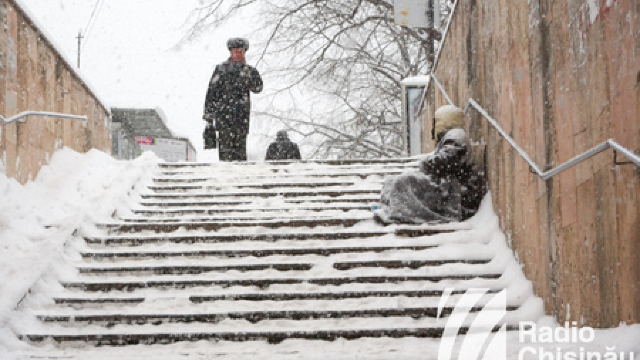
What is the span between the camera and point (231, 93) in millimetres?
6918

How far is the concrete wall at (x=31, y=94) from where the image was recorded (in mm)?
4598

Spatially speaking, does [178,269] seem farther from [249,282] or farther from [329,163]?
[329,163]

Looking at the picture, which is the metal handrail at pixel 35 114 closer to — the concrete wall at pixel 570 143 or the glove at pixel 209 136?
the glove at pixel 209 136

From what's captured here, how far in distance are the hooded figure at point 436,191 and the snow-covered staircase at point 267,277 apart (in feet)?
0.40

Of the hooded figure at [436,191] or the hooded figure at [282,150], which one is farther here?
the hooded figure at [282,150]

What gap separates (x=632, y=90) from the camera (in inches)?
90.0

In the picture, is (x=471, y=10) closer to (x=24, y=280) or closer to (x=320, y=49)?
(x=24, y=280)

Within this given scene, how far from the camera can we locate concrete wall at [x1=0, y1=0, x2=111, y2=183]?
4.60 meters

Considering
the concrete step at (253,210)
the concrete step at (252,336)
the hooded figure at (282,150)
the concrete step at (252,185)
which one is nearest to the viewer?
the concrete step at (252,336)

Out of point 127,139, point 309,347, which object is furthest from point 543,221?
point 127,139

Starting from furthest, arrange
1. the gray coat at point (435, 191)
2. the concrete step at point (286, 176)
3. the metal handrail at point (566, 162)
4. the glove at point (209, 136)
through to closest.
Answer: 1. the glove at point (209, 136)
2. the concrete step at point (286, 176)
3. the gray coat at point (435, 191)
4. the metal handrail at point (566, 162)

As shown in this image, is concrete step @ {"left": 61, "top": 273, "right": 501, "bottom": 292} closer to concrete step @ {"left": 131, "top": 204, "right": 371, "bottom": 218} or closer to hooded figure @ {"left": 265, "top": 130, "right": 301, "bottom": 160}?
concrete step @ {"left": 131, "top": 204, "right": 371, "bottom": 218}

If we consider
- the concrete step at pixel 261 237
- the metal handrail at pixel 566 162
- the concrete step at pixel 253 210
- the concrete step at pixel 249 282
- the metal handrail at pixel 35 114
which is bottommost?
the concrete step at pixel 249 282

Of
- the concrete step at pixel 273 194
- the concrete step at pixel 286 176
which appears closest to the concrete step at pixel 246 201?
the concrete step at pixel 273 194
